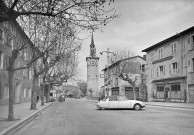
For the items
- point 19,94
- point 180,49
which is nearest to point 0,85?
point 19,94

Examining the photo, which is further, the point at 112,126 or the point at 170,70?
the point at 170,70

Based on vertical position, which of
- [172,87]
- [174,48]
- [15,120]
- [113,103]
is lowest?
[15,120]

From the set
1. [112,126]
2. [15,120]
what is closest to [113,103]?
[15,120]

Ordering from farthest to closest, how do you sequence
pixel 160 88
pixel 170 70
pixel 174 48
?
pixel 160 88 → pixel 170 70 → pixel 174 48

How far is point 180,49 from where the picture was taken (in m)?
37.5

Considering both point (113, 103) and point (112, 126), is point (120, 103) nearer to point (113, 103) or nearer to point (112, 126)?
point (113, 103)

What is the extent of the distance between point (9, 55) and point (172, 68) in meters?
24.1

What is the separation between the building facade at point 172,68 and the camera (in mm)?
34969

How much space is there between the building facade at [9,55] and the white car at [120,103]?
26.6 feet

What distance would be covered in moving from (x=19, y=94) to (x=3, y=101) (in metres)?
8.20

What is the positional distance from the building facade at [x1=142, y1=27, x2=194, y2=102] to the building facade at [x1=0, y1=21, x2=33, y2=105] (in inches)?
829

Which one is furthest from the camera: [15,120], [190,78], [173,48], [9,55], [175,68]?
[173,48]

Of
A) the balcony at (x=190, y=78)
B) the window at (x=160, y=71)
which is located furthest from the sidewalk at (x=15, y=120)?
the window at (x=160, y=71)

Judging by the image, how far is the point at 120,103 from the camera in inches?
906
